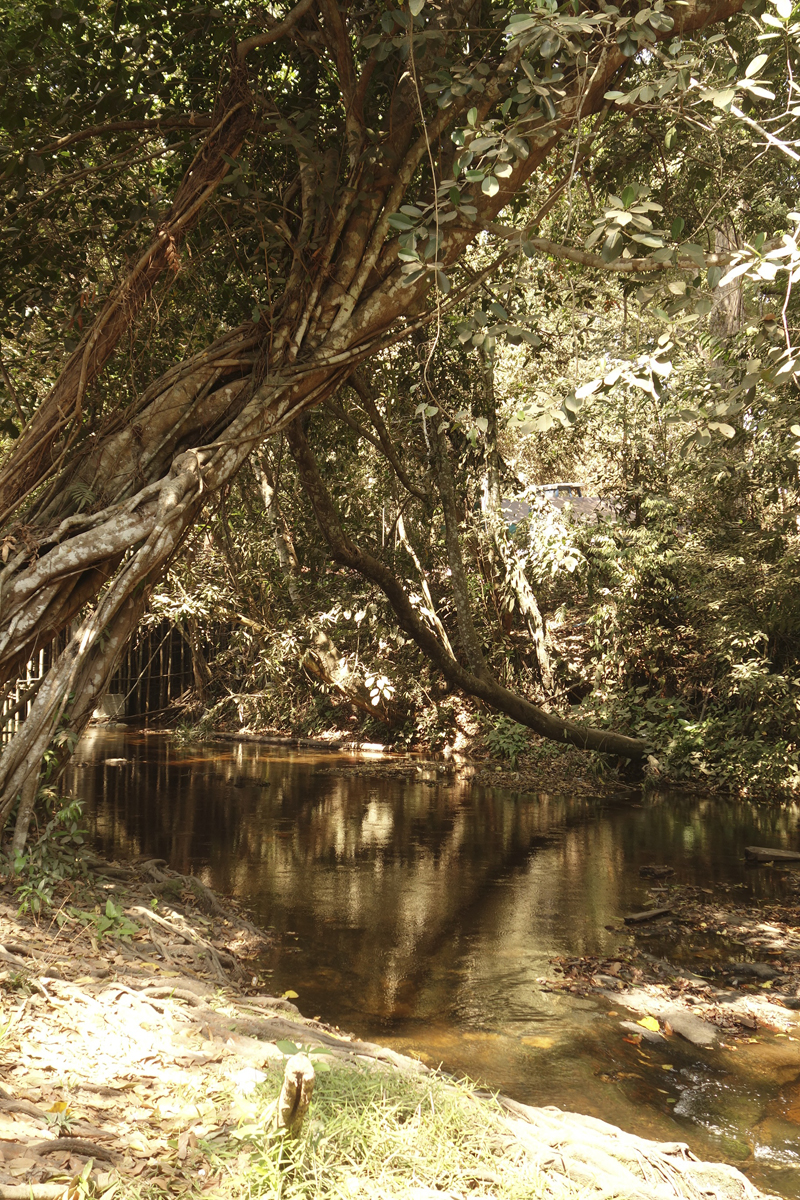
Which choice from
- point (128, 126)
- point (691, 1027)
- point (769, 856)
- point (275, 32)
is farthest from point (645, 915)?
point (128, 126)

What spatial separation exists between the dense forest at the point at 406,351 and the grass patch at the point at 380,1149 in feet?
7.93

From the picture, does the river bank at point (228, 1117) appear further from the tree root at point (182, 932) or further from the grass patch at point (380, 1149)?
the tree root at point (182, 932)

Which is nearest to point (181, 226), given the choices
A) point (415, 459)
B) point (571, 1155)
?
point (571, 1155)

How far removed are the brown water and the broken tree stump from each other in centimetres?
141

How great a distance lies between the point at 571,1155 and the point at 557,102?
4.53 metres

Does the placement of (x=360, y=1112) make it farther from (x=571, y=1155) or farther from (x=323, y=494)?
(x=323, y=494)

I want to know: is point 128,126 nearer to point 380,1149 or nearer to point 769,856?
point 380,1149

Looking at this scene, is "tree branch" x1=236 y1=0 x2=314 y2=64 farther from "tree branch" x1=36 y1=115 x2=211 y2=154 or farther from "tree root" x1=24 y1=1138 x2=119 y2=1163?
"tree root" x1=24 y1=1138 x2=119 y2=1163

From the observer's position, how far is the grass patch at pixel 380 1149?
1966 millimetres

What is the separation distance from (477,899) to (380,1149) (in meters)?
3.64

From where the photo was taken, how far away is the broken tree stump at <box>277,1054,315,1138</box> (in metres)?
1.91

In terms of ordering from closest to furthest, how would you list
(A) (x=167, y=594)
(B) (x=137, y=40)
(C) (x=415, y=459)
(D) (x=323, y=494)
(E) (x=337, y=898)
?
(B) (x=137, y=40) → (E) (x=337, y=898) → (D) (x=323, y=494) → (C) (x=415, y=459) → (A) (x=167, y=594)

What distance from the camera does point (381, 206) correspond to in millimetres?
5047

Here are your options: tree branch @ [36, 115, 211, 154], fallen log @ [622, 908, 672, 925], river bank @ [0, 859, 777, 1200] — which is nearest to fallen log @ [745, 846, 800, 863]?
fallen log @ [622, 908, 672, 925]
